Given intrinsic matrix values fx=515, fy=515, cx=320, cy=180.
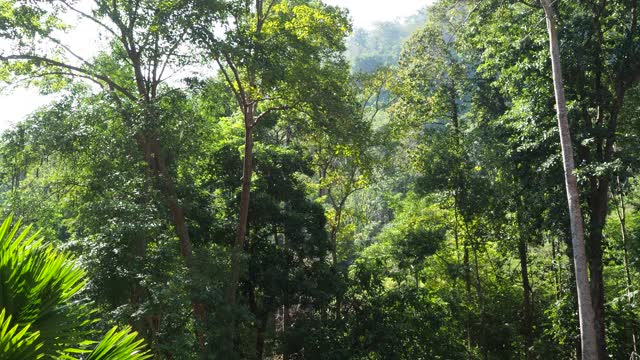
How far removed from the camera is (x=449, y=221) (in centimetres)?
1494

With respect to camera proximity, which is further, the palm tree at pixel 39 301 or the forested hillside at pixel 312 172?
the forested hillside at pixel 312 172

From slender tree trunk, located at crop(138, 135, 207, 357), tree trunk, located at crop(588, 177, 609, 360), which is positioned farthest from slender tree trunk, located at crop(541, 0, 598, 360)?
slender tree trunk, located at crop(138, 135, 207, 357)

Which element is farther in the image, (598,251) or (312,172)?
(312,172)

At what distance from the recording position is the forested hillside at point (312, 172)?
27.4 feet

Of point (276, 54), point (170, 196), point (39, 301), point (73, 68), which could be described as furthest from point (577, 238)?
point (73, 68)

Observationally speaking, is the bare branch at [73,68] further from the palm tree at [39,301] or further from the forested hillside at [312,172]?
the palm tree at [39,301]

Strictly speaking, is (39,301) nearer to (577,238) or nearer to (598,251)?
(577,238)

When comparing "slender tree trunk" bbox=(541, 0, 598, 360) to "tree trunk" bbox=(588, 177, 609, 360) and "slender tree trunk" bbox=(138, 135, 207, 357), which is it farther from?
"slender tree trunk" bbox=(138, 135, 207, 357)

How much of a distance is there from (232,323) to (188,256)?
1.42 m

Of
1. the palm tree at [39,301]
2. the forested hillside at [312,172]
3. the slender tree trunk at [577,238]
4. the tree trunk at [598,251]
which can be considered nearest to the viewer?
the palm tree at [39,301]

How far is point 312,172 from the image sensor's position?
1462cm

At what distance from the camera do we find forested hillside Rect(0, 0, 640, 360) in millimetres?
8352

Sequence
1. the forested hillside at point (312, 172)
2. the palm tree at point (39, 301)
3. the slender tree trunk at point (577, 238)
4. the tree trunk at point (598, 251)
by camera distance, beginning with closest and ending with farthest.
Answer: the palm tree at point (39, 301) → the slender tree trunk at point (577, 238) → the forested hillside at point (312, 172) → the tree trunk at point (598, 251)

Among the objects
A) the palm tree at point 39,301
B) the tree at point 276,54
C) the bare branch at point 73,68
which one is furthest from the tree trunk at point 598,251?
the palm tree at point 39,301
